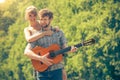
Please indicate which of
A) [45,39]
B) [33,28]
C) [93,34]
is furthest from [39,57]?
[93,34]

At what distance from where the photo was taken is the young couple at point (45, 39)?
544cm

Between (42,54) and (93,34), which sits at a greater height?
(93,34)

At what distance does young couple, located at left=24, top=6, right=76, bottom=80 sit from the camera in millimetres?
5438

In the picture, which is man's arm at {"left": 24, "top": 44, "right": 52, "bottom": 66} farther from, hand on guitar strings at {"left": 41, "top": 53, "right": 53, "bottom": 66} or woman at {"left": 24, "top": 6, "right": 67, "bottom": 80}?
woman at {"left": 24, "top": 6, "right": 67, "bottom": 80}

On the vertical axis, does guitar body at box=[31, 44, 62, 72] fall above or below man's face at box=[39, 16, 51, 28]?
below

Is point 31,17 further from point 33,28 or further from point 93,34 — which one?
point 93,34

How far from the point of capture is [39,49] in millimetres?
5465

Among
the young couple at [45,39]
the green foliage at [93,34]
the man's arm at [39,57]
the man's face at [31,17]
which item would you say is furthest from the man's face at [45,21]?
the green foliage at [93,34]

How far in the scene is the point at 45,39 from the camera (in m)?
5.52

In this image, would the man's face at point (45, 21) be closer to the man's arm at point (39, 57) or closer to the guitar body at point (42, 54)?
the guitar body at point (42, 54)

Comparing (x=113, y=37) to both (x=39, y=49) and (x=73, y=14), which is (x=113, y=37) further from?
(x=39, y=49)

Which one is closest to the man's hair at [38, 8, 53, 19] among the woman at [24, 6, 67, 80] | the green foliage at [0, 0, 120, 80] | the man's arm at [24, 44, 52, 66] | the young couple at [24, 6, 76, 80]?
the young couple at [24, 6, 76, 80]

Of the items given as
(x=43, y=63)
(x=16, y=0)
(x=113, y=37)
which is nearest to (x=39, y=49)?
(x=43, y=63)

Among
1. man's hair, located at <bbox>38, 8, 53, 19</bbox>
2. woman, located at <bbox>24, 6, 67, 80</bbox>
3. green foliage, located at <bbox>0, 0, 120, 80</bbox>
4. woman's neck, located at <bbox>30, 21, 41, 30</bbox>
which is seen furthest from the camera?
green foliage, located at <bbox>0, 0, 120, 80</bbox>
